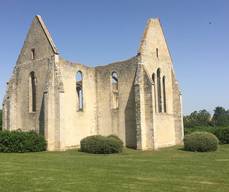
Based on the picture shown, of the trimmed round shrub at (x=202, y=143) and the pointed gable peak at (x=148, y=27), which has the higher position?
the pointed gable peak at (x=148, y=27)

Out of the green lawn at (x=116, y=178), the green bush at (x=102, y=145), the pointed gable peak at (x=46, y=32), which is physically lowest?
the green lawn at (x=116, y=178)

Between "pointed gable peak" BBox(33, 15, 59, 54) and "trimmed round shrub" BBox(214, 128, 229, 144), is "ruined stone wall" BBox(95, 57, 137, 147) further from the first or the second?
"trimmed round shrub" BBox(214, 128, 229, 144)

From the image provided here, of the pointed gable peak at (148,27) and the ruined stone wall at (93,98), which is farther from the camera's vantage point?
the pointed gable peak at (148,27)

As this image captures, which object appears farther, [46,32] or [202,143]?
[46,32]

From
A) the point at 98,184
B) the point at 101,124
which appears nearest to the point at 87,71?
the point at 101,124

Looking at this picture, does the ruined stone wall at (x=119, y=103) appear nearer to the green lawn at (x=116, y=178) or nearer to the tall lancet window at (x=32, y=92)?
the tall lancet window at (x=32, y=92)

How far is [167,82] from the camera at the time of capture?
33.1 meters

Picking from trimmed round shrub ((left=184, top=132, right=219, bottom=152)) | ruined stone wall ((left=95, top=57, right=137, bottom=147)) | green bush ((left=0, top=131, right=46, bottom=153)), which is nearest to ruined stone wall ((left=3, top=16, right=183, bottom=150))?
ruined stone wall ((left=95, top=57, right=137, bottom=147))

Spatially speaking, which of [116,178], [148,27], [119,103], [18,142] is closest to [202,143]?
[119,103]

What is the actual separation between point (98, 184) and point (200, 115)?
88.0 meters

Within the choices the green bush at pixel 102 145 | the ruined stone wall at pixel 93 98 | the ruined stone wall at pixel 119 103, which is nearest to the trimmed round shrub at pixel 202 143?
the ruined stone wall at pixel 93 98

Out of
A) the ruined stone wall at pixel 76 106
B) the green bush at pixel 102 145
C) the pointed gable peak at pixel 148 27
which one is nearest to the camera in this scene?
the green bush at pixel 102 145

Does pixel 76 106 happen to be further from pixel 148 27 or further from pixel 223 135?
pixel 223 135

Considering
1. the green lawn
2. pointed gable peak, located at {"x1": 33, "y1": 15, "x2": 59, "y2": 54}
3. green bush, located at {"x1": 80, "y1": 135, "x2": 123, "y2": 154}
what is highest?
pointed gable peak, located at {"x1": 33, "y1": 15, "x2": 59, "y2": 54}
